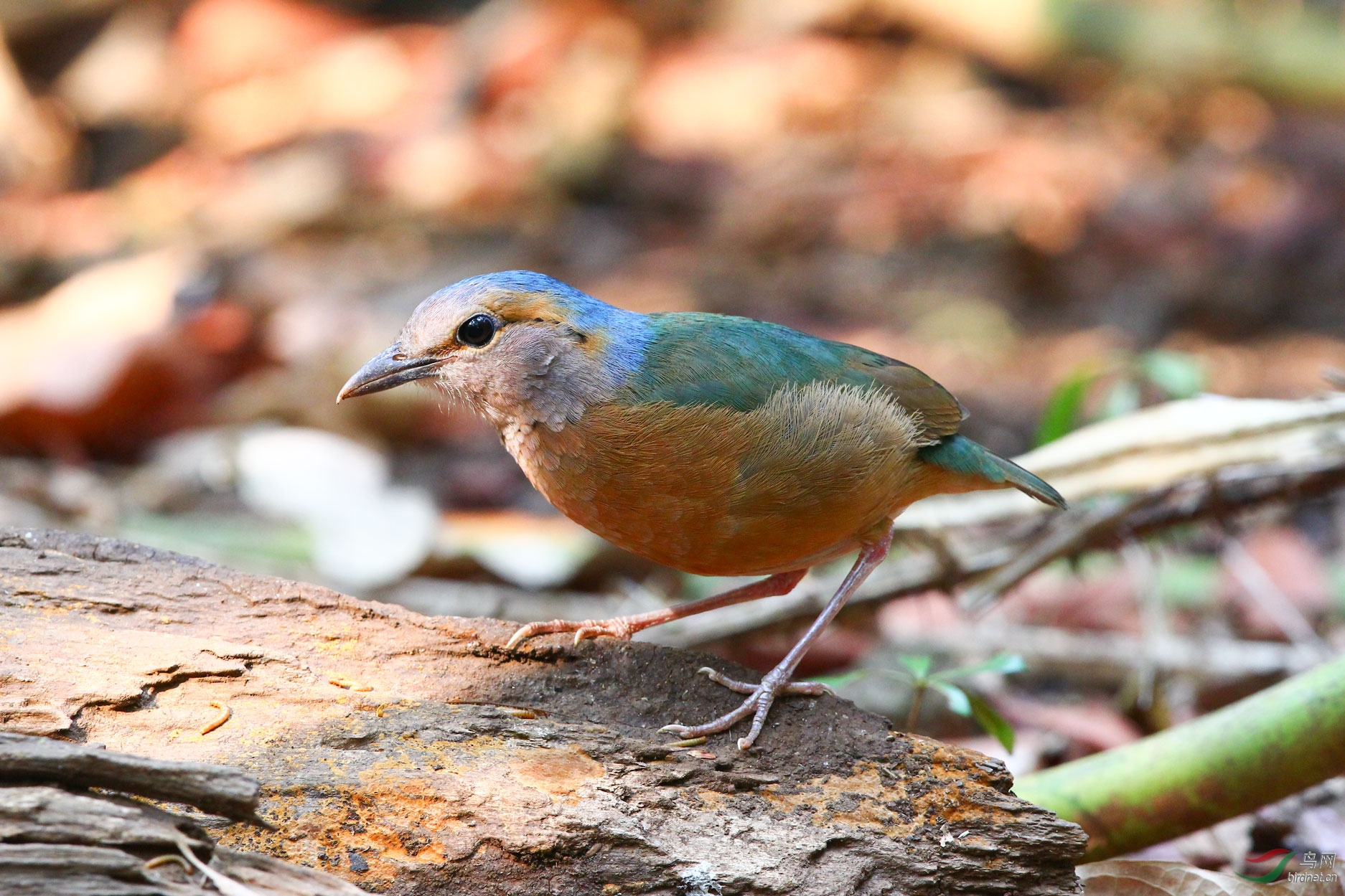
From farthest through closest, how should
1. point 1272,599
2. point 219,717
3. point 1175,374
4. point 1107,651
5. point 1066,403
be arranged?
point 1272,599 → point 1107,651 → point 1066,403 → point 1175,374 → point 219,717

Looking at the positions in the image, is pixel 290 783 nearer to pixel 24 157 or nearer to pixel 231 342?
pixel 231 342

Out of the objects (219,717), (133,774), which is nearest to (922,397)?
(219,717)

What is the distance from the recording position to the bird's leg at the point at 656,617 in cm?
347

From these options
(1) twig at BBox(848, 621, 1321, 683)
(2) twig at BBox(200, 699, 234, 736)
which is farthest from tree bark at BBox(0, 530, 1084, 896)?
(1) twig at BBox(848, 621, 1321, 683)

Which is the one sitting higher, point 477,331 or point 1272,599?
point 1272,599

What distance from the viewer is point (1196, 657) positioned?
16.9 ft

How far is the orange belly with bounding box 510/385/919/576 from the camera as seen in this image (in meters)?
3.40

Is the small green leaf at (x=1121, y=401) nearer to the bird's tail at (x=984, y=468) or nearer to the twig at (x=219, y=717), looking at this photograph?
the bird's tail at (x=984, y=468)

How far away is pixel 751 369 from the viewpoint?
11.8 feet

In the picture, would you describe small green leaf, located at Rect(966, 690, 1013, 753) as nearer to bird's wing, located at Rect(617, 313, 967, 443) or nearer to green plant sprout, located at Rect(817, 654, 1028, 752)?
green plant sprout, located at Rect(817, 654, 1028, 752)

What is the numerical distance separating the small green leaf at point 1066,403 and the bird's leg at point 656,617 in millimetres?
1547

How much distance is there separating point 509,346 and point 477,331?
0.12 meters

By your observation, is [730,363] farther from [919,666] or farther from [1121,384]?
[1121,384]

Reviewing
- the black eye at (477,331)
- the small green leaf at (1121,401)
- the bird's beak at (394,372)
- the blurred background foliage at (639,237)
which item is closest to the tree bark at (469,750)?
the bird's beak at (394,372)
